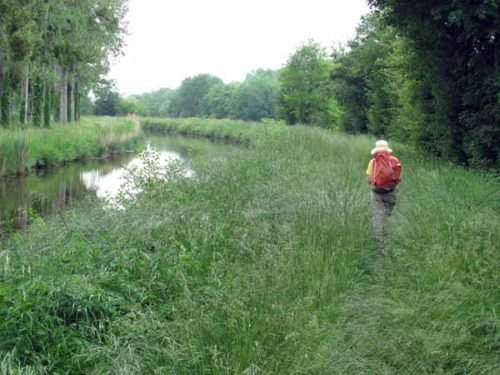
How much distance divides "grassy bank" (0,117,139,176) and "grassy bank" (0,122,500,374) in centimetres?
1222

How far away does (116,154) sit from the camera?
102 feet

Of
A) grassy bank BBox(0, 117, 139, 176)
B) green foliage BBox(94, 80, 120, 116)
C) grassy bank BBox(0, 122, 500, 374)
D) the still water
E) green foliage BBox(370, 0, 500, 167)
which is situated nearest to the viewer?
grassy bank BBox(0, 122, 500, 374)

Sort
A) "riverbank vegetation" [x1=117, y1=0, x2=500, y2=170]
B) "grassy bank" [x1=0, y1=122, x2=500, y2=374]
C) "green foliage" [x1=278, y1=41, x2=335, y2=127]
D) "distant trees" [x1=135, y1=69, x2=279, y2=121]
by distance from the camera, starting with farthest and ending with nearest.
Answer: "distant trees" [x1=135, y1=69, x2=279, y2=121] → "green foliage" [x1=278, y1=41, x2=335, y2=127] → "riverbank vegetation" [x1=117, y1=0, x2=500, y2=170] → "grassy bank" [x1=0, y1=122, x2=500, y2=374]

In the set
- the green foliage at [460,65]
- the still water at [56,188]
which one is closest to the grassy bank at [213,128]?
the still water at [56,188]

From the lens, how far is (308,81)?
42.3 m

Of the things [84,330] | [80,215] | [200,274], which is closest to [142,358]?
[84,330]

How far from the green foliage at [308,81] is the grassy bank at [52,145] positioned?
13195 mm

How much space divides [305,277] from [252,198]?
3676 millimetres

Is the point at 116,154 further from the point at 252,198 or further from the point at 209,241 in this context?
the point at 209,241

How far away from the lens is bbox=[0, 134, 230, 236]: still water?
12655 mm

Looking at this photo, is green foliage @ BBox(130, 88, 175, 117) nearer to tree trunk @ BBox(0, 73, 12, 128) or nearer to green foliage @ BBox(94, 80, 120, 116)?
green foliage @ BBox(94, 80, 120, 116)

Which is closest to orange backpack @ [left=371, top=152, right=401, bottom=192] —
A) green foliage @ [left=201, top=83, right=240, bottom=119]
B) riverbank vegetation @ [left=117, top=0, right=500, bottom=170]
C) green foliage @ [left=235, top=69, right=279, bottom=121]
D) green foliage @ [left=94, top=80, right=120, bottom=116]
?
riverbank vegetation @ [left=117, top=0, right=500, bottom=170]

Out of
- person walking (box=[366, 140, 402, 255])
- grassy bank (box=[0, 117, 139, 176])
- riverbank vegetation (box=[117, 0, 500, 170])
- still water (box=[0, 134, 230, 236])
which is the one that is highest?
riverbank vegetation (box=[117, 0, 500, 170])

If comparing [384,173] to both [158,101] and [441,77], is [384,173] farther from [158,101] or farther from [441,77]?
[158,101]
